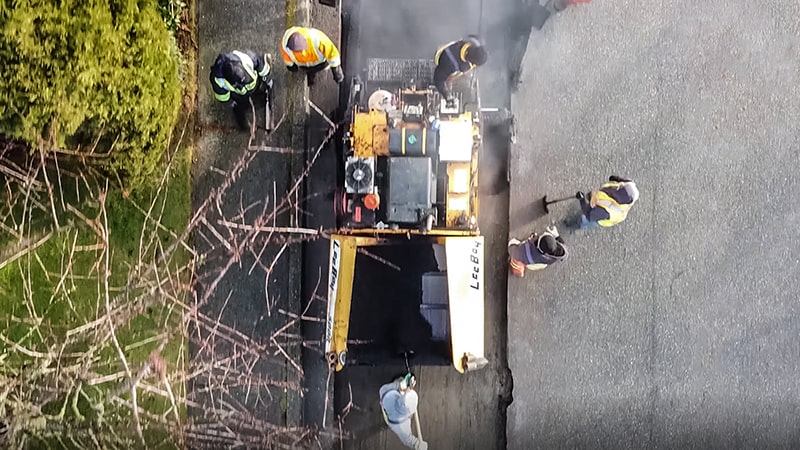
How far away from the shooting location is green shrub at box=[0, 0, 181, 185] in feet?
15.1

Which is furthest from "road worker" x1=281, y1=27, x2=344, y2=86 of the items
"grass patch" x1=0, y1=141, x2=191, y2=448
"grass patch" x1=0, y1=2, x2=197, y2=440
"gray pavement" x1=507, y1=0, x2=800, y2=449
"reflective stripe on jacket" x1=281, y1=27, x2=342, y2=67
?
"gray pavement" x1=507, y1=0, x2=800, y2=449

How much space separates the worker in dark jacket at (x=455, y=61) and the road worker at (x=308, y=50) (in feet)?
3.18

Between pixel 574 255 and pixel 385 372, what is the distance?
2305 millimetres

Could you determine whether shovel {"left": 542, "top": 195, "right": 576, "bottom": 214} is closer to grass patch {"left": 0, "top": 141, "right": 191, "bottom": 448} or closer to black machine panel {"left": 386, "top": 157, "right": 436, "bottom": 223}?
black machine panel {"left": 386, "top": 157, "right": 436, "bottom": 223}

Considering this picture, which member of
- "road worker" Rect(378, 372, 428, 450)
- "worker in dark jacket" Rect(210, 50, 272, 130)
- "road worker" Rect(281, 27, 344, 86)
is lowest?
"road worker" Rect(378, 372, 428, 450)

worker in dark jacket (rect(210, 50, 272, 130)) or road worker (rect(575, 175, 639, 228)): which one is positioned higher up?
worker in dark jacket (rect(210, 50, 272, 130))

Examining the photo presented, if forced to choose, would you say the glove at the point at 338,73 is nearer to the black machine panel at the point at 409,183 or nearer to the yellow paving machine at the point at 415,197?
the yellow paving machine at the point at 415,197

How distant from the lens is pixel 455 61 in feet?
17.6

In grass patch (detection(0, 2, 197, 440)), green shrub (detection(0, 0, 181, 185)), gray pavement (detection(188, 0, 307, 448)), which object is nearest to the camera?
green shrub (detection(0, 0, 181, 185))

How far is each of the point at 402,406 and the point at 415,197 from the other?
1963 mm

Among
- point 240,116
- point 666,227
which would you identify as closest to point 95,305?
point 240,116

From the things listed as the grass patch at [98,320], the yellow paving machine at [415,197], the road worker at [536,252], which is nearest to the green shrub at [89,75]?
the grass patch at [98,320]

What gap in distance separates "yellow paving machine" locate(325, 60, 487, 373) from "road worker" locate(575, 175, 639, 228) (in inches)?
46.5

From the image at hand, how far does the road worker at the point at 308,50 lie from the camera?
17.2 ft
